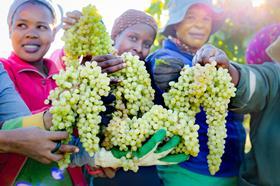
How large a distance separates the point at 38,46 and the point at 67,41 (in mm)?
569

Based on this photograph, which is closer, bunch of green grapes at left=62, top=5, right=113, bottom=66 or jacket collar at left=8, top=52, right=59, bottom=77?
bunch of green grapes at left=62, top=5, right=113, bottom=66

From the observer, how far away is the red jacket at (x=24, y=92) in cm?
187

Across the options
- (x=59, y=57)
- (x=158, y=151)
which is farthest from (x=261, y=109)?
(x=59, y=57)

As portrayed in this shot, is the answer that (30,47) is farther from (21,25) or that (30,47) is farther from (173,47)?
(173,47)

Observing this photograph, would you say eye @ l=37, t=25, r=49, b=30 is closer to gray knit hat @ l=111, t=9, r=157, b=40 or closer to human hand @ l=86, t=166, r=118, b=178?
gray knit hat @ l=111, t=9, r=157, b=40

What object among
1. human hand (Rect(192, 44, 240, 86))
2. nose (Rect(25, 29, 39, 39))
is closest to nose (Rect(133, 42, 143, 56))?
nose (Rect(25, 29, 39, 39))

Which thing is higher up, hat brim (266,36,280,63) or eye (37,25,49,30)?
eye (37,25,49,30)

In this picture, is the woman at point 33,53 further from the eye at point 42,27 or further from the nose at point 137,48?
the nose at point 137,48

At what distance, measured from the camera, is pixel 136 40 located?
8.95 ft

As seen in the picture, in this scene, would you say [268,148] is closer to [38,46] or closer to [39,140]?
[39,140]

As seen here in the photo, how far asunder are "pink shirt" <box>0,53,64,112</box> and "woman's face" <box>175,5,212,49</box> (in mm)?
827

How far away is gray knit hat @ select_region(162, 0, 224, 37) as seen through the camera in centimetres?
255


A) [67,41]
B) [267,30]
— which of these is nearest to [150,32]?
[267,30]

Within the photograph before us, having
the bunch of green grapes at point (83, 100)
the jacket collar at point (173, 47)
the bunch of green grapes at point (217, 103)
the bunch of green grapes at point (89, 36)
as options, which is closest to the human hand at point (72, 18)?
the bunch of green grapes at point (89, 36)
